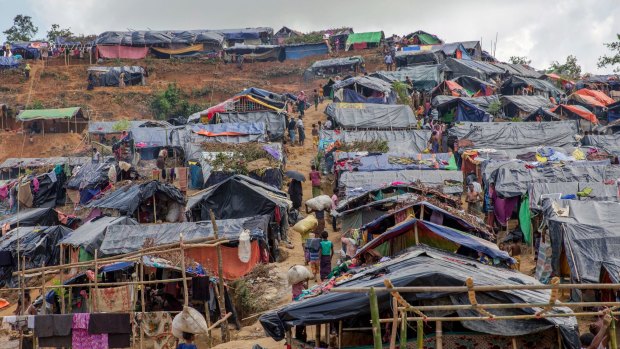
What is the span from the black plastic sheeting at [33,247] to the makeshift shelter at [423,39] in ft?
107

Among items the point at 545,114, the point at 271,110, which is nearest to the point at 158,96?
the point at 271,110

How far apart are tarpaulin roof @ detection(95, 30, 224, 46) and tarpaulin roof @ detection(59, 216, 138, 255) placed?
3577cm

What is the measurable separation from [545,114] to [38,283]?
19.5 metres

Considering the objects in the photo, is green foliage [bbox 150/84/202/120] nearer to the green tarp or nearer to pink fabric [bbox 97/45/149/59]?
pink fabric [bbox 97/45/149/59]

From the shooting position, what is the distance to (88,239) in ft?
60.1

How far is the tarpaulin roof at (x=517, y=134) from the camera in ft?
88.6

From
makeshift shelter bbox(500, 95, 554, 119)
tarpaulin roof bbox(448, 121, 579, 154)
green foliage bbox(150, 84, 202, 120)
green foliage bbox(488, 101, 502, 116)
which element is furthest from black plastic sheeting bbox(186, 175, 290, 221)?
green foliage bbox(150, 84, 202, 120)

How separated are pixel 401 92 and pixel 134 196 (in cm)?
1756

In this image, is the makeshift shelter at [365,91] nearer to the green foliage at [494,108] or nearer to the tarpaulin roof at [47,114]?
the green foliage at [494,108]

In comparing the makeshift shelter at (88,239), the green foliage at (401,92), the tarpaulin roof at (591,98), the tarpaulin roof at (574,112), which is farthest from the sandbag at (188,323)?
the tarpaulin roof at (591,98)

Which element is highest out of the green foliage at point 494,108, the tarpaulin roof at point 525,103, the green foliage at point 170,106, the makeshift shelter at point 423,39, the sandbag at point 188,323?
the makeshift shelter at point 423,39

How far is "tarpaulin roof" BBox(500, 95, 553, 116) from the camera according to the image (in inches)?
1319

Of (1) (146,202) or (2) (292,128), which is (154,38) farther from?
(1) (146,202)

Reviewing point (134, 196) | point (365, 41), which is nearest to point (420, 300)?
point (134, 196)
